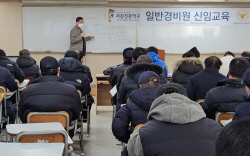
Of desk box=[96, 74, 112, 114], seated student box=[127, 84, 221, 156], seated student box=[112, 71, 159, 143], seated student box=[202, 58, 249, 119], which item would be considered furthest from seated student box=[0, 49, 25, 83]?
seated student box=[127, 84, 221, 156]

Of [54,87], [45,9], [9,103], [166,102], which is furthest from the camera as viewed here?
[45,9]

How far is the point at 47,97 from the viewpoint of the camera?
3.29 meters

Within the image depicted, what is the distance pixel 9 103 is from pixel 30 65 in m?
1.73

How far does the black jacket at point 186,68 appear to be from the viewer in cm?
483

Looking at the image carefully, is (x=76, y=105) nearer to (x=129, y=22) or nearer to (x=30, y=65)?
(x=30, y=65)

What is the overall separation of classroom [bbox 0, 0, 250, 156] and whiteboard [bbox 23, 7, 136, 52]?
2 centimetres

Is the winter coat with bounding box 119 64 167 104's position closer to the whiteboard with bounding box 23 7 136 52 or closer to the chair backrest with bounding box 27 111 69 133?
the chair backrest with bounding box 27 111 69 133

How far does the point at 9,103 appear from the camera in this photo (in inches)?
185

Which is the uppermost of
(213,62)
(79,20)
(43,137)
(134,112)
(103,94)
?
(79,20)

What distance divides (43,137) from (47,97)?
0.80 m

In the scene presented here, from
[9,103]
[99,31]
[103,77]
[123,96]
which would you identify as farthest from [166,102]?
[99,31]

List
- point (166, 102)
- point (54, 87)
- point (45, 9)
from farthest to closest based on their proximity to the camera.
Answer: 1. point (45, 9)
2. point (54, 87)
3. point (166, 102)

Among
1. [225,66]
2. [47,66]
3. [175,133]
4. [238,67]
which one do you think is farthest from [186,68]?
[175,133]

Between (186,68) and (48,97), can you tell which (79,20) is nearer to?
(186,68)
